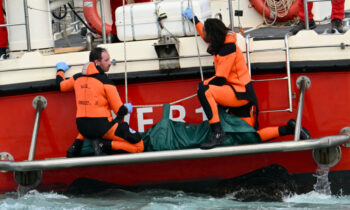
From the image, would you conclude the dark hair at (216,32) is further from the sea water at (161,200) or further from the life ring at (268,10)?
the life ring at (268,10)

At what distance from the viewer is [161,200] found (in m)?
5.72

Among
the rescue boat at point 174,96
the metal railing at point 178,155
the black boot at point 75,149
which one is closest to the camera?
the metal railing at point 178,155

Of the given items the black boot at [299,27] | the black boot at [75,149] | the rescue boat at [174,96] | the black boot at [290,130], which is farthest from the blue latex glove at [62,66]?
the black boot at [299,27]

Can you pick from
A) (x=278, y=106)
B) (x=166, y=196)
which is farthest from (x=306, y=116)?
(x=166, y=196)

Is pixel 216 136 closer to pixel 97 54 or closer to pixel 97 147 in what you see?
pixel 97 147

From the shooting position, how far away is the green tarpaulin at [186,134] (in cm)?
564

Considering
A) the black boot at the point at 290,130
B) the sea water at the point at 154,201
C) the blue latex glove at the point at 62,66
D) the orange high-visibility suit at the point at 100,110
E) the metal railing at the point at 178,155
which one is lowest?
the sea water at the point at 154,201

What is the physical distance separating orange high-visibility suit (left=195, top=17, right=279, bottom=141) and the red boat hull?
0.31m

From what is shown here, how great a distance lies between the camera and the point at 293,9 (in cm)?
772

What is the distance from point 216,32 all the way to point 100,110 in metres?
1.05

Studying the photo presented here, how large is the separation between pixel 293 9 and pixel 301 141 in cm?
273

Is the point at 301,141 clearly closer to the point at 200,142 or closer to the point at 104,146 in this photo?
the point at 200,142

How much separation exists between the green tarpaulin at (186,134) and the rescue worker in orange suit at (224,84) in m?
0.10

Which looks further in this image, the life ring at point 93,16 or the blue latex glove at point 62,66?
the life ring at point 93,16
